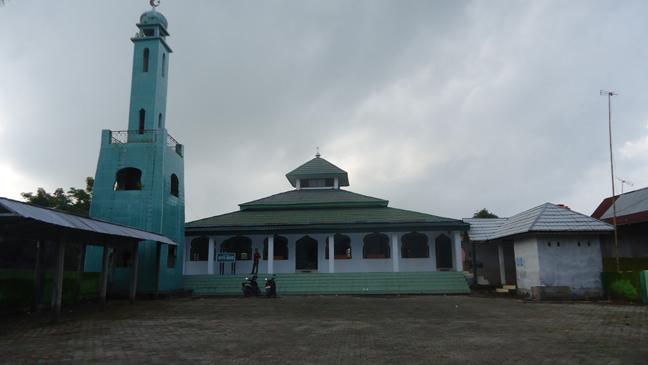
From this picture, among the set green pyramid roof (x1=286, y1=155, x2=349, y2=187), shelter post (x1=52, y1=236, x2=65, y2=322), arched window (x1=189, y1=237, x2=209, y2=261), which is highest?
green pyramid roof (x1=286, y1=155, x2=349, y2=187)

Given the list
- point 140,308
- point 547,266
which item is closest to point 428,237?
point 547,266

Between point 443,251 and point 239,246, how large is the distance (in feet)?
36.8

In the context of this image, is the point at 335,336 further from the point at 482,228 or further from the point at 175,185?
the point at 482,228

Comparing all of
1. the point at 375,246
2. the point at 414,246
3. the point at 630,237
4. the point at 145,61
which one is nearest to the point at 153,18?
the point at 145,61

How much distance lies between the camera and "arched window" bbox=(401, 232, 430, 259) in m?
23.3

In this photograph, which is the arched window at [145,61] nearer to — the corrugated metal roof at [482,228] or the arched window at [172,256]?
the arched window at [172,256]

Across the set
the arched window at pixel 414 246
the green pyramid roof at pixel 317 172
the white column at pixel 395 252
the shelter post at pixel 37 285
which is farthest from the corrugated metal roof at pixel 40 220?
the green pyramid roof at pixel 317 172

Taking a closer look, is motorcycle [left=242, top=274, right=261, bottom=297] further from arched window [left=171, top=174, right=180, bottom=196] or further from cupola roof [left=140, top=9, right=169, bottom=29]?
cupola roof [left=140, top=9, right=169, bottom=29]

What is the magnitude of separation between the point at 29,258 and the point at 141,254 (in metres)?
12.6

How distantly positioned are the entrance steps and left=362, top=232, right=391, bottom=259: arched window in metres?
2.51

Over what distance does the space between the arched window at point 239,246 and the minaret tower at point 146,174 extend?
3.54 metres

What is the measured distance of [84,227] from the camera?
10.4 meters

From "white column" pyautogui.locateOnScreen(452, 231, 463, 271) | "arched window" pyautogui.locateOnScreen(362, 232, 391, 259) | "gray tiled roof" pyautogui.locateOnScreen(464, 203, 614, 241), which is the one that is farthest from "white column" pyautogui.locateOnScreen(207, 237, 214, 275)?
"gray tiled roof" pyautogui.locateOnScreen(464, 203, 614, 241)

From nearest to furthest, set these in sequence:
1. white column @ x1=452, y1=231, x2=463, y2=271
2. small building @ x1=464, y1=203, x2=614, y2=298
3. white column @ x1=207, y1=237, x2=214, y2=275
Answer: small building @ x1=464, y1=203, x2=614, y2=298 → white column @ x1=452, y1=231, x2=463, y2=271 → white column @ x1=207, y1=237, x2=214, y2=275
